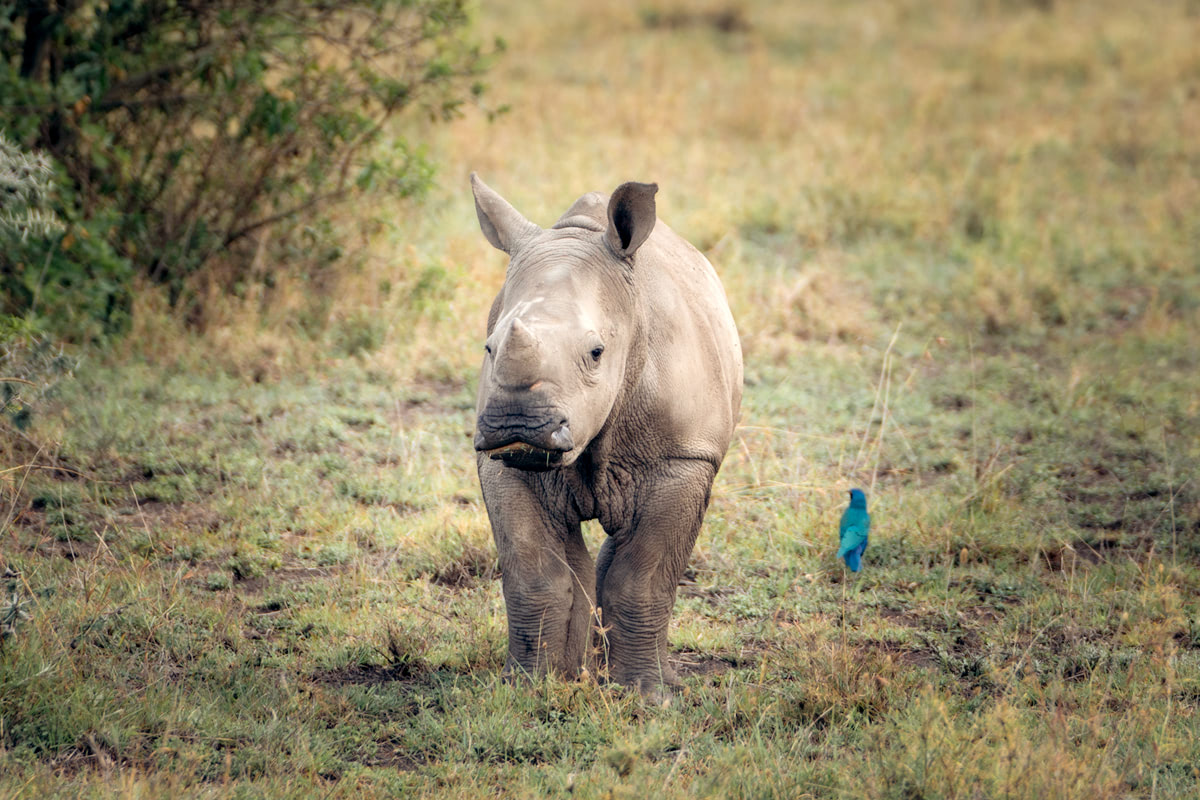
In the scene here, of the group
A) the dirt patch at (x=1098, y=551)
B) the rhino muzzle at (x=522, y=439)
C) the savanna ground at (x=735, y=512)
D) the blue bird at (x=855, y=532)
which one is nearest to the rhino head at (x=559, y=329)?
the rhino muzzle at (x=522, y=439)

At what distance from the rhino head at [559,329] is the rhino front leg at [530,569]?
418mm

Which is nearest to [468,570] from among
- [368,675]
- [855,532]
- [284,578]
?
[284,578]

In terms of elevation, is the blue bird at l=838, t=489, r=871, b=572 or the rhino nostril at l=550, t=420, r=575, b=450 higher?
A: the rhino nostril at l=550, t=420, r=575, b=450

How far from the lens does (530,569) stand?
175 inches

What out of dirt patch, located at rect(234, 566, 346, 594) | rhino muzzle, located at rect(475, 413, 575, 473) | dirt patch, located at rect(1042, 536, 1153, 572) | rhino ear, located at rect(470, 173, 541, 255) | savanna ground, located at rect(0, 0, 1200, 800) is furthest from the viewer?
dirt patch, located at rect(1042, 536, 1153, 572)

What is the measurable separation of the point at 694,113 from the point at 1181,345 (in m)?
6.61

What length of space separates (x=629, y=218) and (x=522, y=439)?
0.96 m

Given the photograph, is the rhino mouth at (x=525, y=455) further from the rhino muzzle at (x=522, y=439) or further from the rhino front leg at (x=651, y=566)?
the rhino front leg at (x=651, y=566)

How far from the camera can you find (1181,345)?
950 centimetres

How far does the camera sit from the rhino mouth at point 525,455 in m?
3.76

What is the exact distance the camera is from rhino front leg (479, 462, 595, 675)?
14.5 ft

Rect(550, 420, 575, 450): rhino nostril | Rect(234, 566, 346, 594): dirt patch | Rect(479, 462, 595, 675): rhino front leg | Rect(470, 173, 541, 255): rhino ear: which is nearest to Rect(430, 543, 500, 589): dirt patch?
Rect(234, 566, 346, 594): dirt patch

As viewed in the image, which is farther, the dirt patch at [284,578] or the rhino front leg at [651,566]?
the dirt patch at [284,578]

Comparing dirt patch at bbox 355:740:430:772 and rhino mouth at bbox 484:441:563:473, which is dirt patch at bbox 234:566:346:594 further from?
rhino mouth at bbox 484:441:563:473
